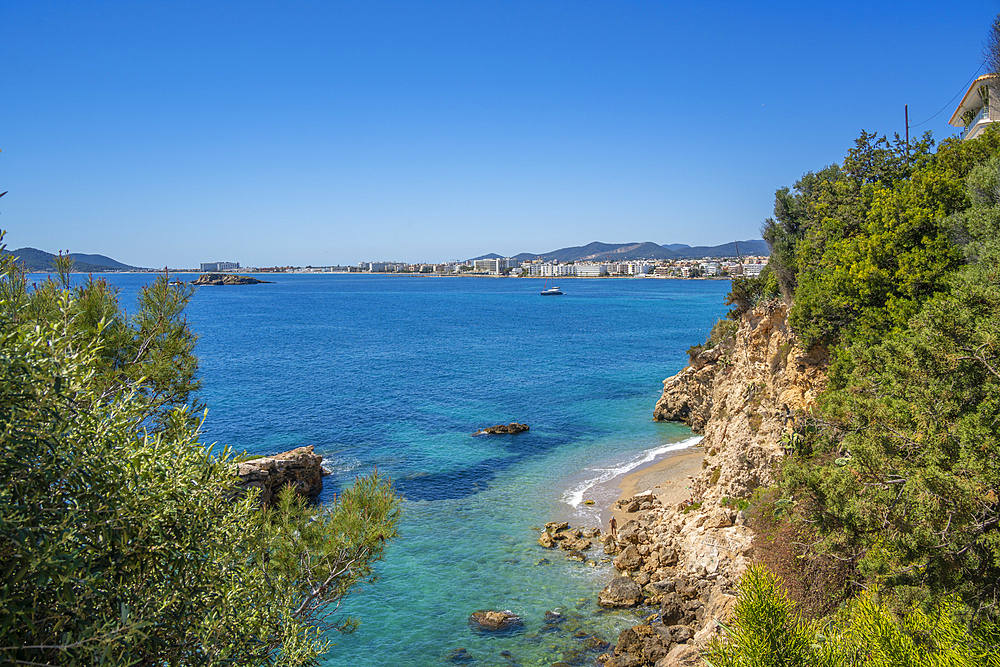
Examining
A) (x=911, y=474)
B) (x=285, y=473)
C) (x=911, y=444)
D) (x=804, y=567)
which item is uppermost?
(x=911, y=444)

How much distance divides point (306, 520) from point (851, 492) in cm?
995

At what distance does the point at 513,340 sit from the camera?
76.2 m

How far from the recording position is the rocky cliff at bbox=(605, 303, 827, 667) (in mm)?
15594

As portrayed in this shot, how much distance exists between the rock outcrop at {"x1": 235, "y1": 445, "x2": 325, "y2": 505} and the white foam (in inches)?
454

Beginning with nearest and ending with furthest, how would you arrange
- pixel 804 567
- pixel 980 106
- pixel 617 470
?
pixel 804 567, pixel 980 106, pixel 617 470

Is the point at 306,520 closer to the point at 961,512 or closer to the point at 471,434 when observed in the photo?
the point at 961,512

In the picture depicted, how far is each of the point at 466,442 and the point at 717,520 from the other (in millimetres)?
19069

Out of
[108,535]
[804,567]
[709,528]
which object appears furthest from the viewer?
[709,528]

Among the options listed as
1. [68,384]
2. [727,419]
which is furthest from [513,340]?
[68,384]

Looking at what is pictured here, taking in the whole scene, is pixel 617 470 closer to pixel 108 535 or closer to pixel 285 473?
pixel 285 473

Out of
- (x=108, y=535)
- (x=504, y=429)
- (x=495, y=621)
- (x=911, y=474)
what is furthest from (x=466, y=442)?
(x=108, y=535)

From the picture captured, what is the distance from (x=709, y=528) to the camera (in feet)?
61.4

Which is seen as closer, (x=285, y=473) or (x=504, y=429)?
(x=285, y=473)

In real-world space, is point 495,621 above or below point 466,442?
below
